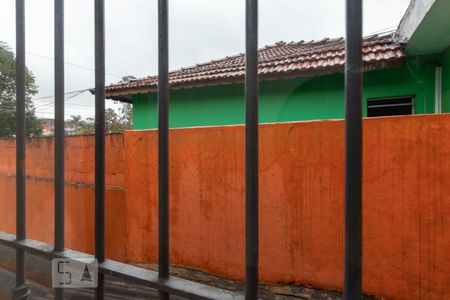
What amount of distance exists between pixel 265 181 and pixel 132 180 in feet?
6.82

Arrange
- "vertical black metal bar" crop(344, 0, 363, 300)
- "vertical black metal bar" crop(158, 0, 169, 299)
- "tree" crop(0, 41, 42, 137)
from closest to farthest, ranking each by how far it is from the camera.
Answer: "vertical black metal bar" crop(344, 0, 363, 300) < "vertical black metal bar" crop(158, 0, 169, 299) < "tree" crop(0, 41, 42, 137)

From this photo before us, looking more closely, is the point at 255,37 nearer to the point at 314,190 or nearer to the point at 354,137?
the point at 354,137

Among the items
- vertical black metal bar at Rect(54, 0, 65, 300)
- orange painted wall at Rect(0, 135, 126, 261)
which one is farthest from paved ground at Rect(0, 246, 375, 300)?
vertical black metal bar at Rect(54, 0, 65, 300)

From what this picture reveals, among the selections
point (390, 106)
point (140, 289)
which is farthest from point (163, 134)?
point (390, 106)

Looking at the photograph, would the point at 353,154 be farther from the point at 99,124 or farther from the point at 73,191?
the point at 73,191

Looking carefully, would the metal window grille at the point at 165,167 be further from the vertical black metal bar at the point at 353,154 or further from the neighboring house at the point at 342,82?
the neighboring house at the point at 342,82

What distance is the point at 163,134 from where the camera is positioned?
2.65 ft

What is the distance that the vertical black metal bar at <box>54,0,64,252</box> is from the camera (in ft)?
3.30

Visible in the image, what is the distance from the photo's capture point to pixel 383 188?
113 inches

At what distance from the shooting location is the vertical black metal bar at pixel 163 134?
2.63 ft

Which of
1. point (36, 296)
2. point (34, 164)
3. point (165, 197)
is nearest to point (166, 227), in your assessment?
point (165, 197)

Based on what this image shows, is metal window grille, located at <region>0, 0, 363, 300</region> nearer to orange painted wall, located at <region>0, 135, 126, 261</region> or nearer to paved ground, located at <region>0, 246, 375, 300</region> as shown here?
paved ground, located at <region>0, 246, 375, 300</region>

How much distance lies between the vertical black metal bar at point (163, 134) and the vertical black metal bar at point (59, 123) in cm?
44

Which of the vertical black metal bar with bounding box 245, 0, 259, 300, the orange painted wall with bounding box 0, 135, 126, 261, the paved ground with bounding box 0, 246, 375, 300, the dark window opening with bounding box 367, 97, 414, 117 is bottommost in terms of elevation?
the paved ground with bounding box 0, 246, 375, 300
